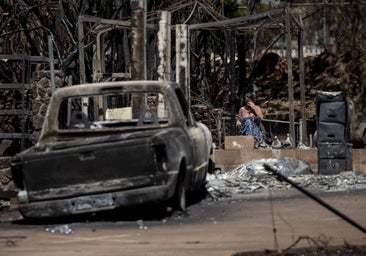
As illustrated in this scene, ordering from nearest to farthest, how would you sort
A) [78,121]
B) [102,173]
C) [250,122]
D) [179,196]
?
[102,173] < [179,196] < [78,121] < [250,122]

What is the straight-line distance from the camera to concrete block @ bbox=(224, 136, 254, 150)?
18781 mm

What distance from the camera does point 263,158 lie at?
18234mm

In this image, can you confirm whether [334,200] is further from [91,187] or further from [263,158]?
[263,158]

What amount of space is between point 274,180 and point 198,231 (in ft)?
19.0

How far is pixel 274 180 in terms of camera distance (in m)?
15.9

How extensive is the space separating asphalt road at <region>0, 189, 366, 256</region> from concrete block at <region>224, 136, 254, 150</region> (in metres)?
5.70

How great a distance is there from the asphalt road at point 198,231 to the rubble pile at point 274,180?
1669mm

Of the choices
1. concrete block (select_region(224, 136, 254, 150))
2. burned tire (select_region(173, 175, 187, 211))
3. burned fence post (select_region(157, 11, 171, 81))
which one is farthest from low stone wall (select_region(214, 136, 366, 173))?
burned tire (select_region(173, 175, 187, 211))

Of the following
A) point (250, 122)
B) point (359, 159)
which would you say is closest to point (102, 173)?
point (359, 159)

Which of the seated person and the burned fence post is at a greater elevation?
the burned fence post

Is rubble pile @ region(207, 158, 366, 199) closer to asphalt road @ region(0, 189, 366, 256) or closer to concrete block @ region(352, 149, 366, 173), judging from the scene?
concrete block @ region(352, 149, 366, 173)

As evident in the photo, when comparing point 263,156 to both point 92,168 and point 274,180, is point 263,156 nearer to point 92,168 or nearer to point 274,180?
point 274,180

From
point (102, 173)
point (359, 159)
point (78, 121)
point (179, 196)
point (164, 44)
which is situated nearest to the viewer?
point (102, 173)

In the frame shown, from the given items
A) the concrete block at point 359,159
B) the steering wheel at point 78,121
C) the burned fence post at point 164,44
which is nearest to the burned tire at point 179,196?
the steering wheel at point 78,121
